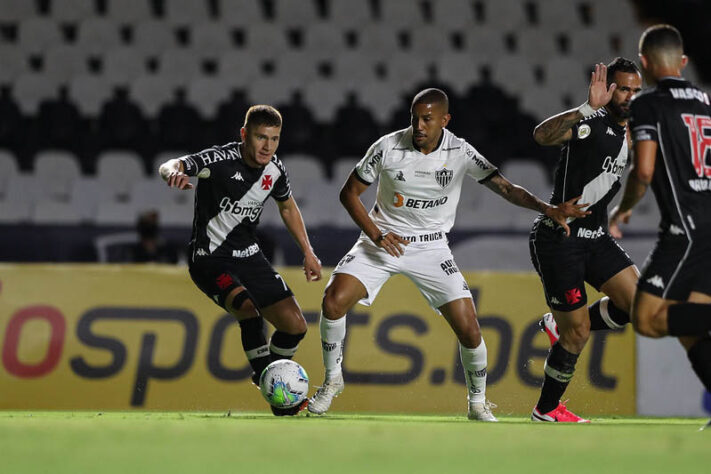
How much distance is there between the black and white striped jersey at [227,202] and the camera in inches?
289

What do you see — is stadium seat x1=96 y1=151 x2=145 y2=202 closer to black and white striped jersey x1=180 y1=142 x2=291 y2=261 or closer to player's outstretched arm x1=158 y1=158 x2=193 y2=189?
black and white striped jersey x1=180 y1=142 x2=291 y2=261

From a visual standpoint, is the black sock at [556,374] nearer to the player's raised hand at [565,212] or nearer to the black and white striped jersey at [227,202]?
the player's raised hand at [565,212]

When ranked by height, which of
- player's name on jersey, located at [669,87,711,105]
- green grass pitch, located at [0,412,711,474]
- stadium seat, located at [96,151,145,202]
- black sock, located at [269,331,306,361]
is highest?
player's name on jersey, located at [669,87,711,105]

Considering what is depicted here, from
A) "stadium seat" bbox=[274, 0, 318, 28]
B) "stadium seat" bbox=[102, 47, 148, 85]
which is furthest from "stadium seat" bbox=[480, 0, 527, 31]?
"stadium seat" bbox=[102, 47, 148, 85]

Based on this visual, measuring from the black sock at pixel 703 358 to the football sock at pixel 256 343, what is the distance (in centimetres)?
304

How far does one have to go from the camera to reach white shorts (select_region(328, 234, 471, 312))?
283 inches

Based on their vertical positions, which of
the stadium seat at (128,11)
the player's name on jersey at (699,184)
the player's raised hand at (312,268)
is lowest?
the player's raised hand at (312,268)

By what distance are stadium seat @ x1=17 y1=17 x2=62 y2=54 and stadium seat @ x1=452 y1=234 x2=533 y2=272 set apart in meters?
7.02

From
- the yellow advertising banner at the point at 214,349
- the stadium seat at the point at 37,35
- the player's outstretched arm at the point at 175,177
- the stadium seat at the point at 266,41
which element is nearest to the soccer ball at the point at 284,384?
the player's outstretched arm at the point at 175,177

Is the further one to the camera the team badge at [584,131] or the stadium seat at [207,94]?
Result: the stadium seat at [207,94]

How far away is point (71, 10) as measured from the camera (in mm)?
15055

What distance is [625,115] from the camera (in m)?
6.84

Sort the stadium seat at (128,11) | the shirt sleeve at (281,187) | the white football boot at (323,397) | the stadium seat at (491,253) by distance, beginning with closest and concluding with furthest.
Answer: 1. the white football boot at (323,397)
2. the shirt sleeve at (281,187)
3. the stadium seat at (491,253)
4. the stadium seat at (128,11)

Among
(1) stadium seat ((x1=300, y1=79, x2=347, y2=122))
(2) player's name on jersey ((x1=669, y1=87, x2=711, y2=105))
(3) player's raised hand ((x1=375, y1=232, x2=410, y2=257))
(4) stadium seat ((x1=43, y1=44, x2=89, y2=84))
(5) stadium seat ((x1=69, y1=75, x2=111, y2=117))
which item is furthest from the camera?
(4) stadium seat ((x1=43, y1=44, x2=89, y2=84))
